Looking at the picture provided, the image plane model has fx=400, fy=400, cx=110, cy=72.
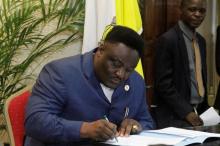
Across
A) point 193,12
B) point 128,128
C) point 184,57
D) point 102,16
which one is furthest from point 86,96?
point 193,12

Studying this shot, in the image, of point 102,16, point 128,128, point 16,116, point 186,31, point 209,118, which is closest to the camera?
point 128,128

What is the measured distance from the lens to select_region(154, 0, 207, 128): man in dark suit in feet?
9.18

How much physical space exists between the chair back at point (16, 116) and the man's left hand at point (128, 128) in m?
0.48

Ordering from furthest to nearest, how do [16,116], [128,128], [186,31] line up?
[186,31]
[16,116]
[128,128]

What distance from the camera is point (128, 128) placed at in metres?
1.65

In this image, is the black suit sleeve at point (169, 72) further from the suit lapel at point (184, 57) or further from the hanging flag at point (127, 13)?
the hanging flag at point (127, 13)

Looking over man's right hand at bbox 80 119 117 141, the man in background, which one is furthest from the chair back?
man's right hand at bbox 80 119 117 141

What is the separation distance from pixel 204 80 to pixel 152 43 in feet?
1.89

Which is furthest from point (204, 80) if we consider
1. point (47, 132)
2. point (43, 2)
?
point (47, 132)

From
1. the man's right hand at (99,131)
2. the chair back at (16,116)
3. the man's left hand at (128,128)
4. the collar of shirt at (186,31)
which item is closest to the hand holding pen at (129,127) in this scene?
the man's left hand at (128,128)

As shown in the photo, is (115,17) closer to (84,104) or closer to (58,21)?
(58,21)

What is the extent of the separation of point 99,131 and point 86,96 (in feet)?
0.82

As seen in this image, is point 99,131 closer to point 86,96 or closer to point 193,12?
point 86,96

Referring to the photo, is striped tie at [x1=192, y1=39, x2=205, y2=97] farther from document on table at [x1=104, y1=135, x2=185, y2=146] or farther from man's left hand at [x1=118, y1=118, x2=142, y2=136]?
document on table at [x1=104, y1=135, x2=185, y2=146]
